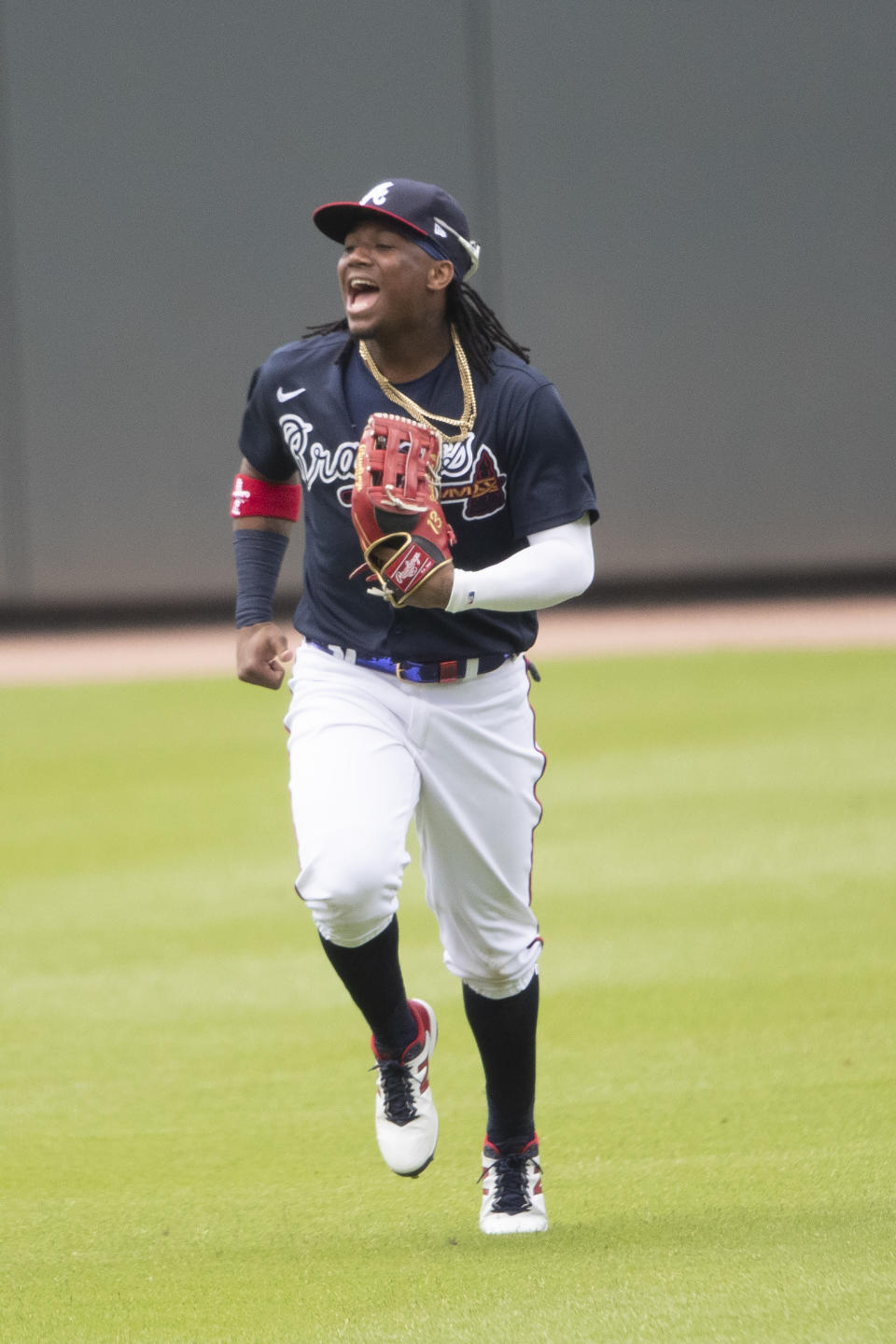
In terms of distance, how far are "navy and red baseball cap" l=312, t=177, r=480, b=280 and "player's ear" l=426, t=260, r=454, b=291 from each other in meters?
0.02

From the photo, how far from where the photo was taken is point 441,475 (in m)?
4.19

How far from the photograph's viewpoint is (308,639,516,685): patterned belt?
427 cm

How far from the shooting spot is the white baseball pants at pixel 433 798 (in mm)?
4074

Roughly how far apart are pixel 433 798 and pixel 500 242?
1504 centimetres

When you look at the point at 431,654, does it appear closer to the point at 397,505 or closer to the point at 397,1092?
the point at 397,505

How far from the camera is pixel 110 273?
18328mm

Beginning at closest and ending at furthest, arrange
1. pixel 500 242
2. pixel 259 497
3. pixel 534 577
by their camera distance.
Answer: pixel 534 577 → pixel 259 497 → pixel 500 242

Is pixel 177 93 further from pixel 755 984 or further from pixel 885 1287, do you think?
pixel 885 1287

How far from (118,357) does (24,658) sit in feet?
12.1

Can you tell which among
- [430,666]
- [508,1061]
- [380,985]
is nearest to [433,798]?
[430,666]

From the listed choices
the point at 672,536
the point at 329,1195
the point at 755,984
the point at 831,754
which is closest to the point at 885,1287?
the point at 329,1195

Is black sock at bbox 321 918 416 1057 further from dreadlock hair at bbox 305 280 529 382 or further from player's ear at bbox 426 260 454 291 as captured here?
player's ear at bbox 426 260 454 291

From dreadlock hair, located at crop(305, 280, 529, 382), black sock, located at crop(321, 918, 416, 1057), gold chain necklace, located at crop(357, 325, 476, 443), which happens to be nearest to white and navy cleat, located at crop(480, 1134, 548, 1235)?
black sock, located at crop(321, 918, 416, 1057)

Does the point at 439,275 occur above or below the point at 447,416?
above
